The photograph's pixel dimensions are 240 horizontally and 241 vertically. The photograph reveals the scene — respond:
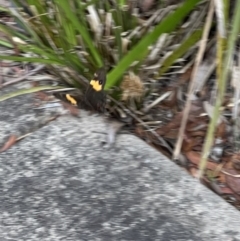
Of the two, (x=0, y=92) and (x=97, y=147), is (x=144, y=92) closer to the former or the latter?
(x=97, y=147)

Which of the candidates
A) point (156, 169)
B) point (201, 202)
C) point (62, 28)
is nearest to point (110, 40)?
point (62, 28)

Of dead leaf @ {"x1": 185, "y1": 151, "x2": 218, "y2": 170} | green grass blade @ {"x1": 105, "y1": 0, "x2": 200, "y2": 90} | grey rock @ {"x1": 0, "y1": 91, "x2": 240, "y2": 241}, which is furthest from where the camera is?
dead leaf @ {"x1": 185, "y1": 151, "x2": 218, "y2": 170}

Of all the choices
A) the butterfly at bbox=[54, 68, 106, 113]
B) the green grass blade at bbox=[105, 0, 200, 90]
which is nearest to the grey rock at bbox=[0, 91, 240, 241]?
the butterfly at bbox=[54, 68, 106, 113]

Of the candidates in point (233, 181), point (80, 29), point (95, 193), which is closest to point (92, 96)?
point (80, 29)

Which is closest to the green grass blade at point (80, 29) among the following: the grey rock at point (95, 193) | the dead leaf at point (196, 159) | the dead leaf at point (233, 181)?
the grey rock at point (95, 193)

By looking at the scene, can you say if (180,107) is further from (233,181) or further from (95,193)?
(95,193)

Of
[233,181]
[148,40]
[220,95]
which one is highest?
[148,40]

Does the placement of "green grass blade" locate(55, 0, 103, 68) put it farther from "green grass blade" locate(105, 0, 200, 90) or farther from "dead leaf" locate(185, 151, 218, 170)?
"dead leaf" locate(185, 151, 218, 170)
